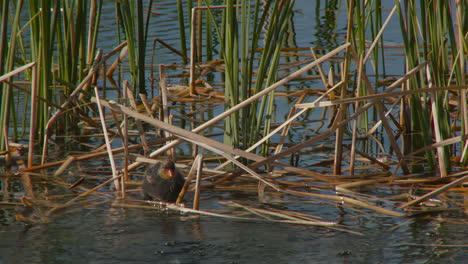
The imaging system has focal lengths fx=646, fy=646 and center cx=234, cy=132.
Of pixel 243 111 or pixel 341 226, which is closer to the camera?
pixel 341 226

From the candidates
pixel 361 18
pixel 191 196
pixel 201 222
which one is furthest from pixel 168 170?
pixel 361 18

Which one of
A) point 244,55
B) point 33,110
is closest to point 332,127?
point 244,55

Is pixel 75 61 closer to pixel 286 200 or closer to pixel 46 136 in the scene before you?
pixel 46 136

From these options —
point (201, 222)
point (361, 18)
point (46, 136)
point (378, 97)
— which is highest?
point (361, 18)

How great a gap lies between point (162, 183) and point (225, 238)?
2.31 ft

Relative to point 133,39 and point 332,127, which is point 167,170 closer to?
point 332,127

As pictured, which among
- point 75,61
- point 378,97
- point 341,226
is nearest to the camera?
point 341,226

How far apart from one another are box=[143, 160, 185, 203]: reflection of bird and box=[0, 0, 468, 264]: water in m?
0.16

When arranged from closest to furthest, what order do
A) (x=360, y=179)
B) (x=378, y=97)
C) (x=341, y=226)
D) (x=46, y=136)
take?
(x=341, y=226) < (x=378, y=97) < (x=360, y=179) < (x=46, y=136)

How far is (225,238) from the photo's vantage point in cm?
359

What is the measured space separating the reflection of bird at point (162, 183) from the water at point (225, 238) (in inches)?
6.4

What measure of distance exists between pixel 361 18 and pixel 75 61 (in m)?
2.66

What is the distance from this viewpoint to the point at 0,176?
4812 millimetres

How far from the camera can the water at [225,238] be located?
11.0ft
